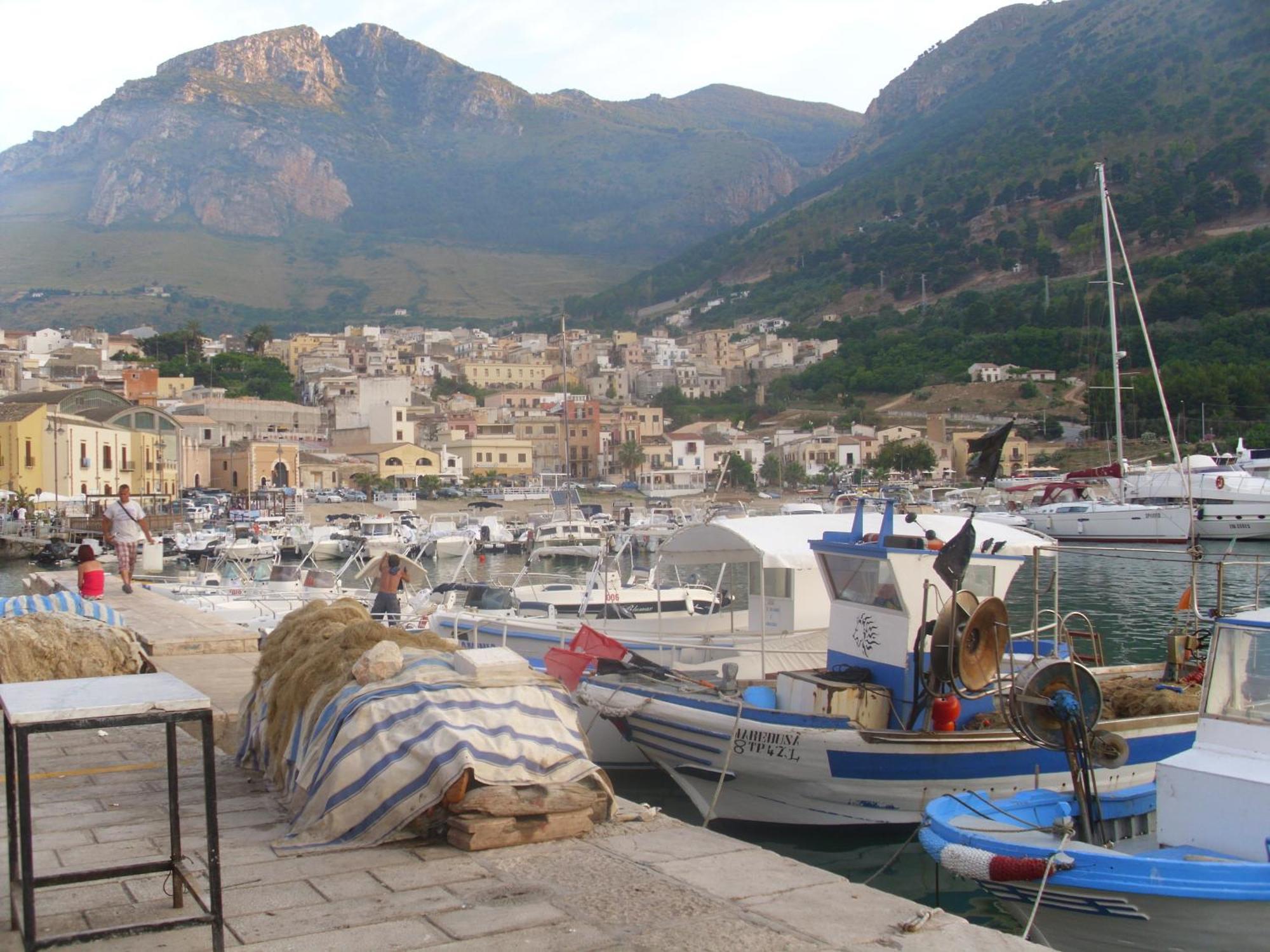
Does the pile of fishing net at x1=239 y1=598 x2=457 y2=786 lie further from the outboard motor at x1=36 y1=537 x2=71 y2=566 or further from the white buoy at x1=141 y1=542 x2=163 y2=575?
the outboard motor at x1=36 y1=537 x2=71 y2=566

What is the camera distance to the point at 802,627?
45.6 ft

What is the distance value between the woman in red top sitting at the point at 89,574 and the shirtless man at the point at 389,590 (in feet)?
11.5

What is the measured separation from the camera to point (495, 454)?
3935 inches

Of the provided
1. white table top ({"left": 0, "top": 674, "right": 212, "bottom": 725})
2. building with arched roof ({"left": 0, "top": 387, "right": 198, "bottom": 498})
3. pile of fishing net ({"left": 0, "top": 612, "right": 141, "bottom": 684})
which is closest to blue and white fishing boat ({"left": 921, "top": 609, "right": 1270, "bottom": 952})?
white table top ({"left": 0, "top": 674, "right": 212, "bottom": 725})

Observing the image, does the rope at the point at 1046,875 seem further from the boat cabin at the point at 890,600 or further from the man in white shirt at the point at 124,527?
the man in white shirt at the point at 124,527

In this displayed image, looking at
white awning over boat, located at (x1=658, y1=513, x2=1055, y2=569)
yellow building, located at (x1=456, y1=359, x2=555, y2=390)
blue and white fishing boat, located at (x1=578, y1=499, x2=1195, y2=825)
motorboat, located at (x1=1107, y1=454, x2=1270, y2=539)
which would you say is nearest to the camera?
blue and white fishing boat, located at (x1=578, y1=499, x2=1195, y2=825)

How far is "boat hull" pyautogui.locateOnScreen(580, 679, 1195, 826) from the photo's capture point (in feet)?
33.7

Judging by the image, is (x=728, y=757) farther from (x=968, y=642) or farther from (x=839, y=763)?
(x=968, y=642)

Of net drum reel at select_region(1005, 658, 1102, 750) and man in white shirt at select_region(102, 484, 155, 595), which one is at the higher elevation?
man in white shirt at select_region(102, 484, 155, 595)

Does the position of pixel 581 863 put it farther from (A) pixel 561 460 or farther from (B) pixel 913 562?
(A) pixel 561 460

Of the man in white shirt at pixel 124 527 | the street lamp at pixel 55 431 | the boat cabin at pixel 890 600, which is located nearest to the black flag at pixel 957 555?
the boat cabin at pixel 890 600

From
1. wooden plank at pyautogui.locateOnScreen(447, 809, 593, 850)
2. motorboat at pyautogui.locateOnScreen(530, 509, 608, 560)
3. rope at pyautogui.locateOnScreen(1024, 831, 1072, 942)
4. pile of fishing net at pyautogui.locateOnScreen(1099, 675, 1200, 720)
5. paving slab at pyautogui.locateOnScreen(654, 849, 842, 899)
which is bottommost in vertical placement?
motorboat at pyautogui.locateOnScreen(530, 509, 608, 560)

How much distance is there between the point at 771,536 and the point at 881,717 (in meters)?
3.29

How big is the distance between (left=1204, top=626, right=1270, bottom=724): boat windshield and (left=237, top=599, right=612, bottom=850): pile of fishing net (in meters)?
3.94
